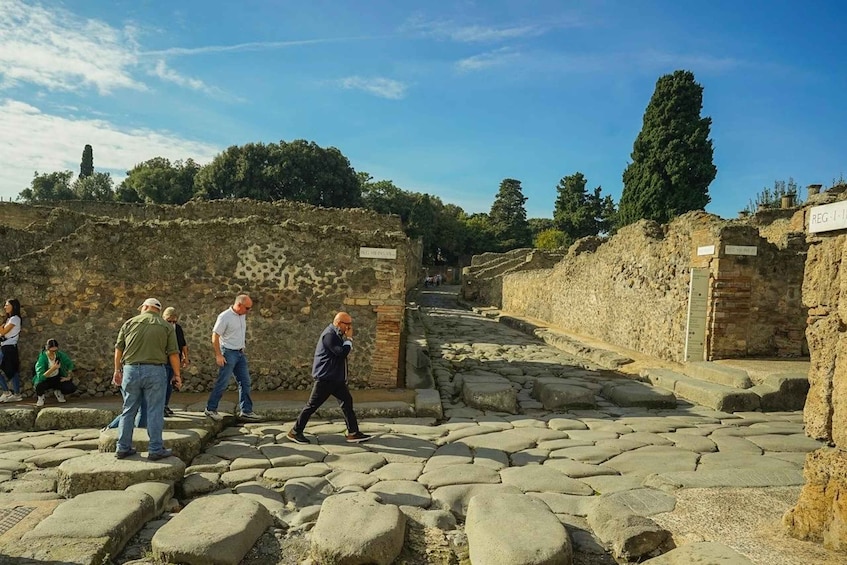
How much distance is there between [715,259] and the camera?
9.20 m

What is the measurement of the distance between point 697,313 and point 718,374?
1.49 metres

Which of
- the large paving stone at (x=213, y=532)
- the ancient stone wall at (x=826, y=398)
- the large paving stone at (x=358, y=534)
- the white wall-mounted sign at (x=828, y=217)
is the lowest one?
the large paving stone at (x=213, y=532)

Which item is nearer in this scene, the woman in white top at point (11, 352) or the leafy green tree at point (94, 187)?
the woman in white top at point (11, 352)

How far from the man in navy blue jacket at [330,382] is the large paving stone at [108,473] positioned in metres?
1.40

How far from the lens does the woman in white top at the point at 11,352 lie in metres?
7.33

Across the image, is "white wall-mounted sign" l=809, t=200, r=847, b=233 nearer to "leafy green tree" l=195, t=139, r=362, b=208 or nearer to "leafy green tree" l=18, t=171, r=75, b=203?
"leafy green tree" l=195, t=139, r=362, b=208

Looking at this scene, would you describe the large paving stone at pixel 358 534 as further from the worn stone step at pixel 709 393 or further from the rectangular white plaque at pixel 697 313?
the rectangular white plaque at pixel 697 313

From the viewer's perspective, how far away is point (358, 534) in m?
3.15

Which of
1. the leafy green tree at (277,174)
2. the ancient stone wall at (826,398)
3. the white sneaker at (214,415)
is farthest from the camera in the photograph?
the leafy green tree at (277,174)

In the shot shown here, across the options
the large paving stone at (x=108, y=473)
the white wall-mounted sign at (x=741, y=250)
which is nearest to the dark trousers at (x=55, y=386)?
the large paving stone at (x=108, y=473)

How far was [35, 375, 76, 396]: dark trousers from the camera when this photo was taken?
7152 mm

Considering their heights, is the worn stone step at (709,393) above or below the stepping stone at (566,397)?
above

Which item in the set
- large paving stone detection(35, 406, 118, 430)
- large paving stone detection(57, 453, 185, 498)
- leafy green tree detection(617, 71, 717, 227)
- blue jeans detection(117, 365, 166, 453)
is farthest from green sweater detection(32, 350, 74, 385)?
leafy green tree detection(617, 71, 717, 227)

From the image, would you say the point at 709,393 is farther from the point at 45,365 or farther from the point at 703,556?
the point at 45,365
